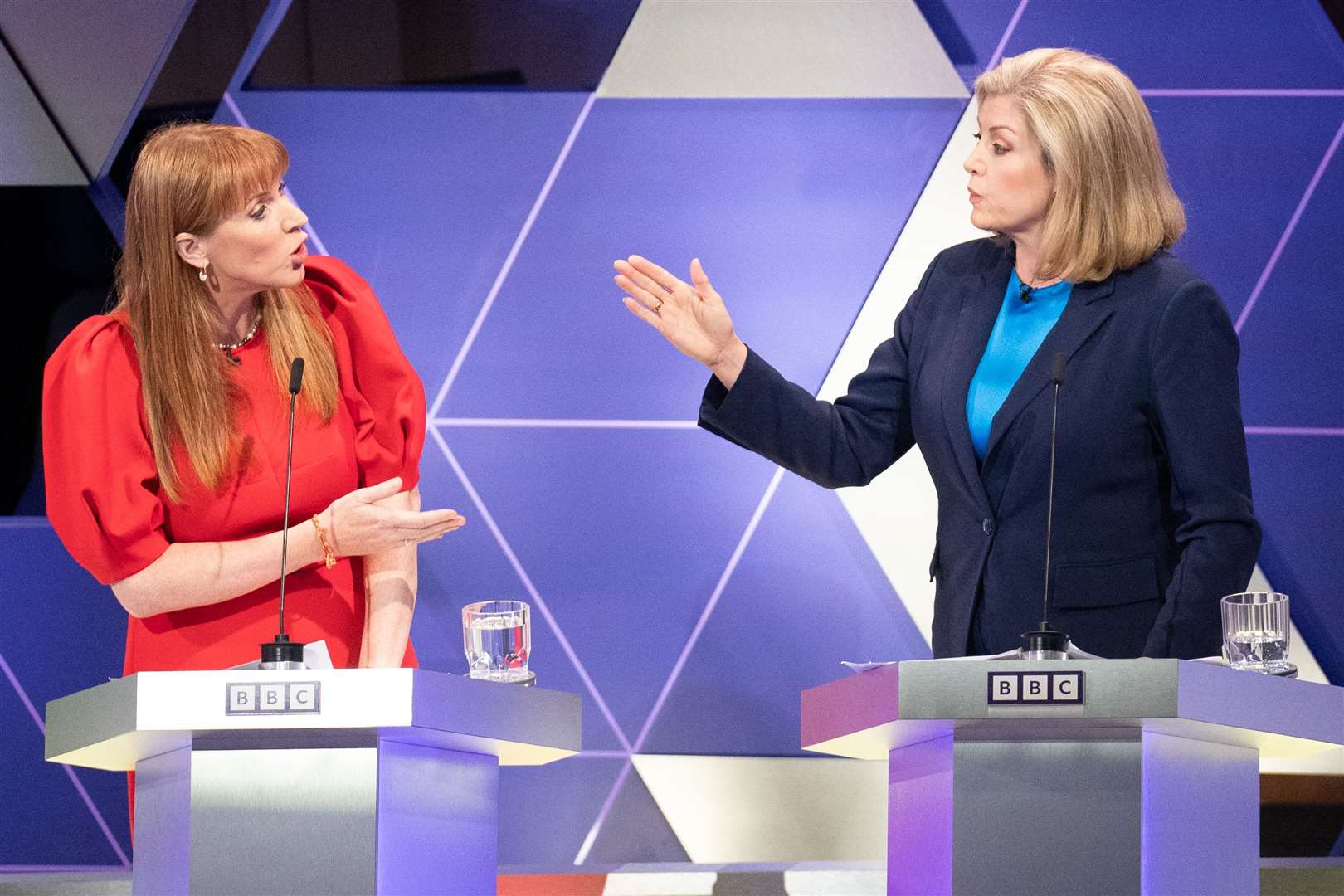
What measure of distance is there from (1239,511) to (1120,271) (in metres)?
0.45

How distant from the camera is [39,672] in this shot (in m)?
3.67

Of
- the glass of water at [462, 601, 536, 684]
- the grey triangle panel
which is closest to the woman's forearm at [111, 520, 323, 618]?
the glass of water at [462, 601, 536, 684]

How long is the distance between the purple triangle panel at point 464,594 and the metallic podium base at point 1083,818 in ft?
5.74

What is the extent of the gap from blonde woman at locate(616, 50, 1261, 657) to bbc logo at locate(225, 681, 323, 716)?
0.92 meters

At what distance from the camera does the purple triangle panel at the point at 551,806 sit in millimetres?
3652

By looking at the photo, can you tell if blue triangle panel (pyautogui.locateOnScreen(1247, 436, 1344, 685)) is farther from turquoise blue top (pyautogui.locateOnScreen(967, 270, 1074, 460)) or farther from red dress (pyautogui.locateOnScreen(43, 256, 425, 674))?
red dress (pyautogui.locateOnScreen(43, 256, 425, 674))

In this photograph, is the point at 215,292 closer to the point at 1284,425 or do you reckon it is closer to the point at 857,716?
the point at 857,716

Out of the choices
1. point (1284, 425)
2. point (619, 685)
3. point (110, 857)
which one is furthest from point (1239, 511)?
point (110, 857)

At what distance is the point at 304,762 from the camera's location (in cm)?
201

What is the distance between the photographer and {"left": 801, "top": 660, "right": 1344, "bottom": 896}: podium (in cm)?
188

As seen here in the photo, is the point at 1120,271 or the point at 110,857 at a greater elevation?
the point at 1120,271

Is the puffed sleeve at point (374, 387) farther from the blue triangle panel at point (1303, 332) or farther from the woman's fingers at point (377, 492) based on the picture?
the blue triangle panel at point (1303, 332)

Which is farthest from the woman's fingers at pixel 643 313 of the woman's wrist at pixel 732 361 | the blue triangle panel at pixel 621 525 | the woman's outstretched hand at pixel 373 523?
the blue triangle panel at pixel 621 525

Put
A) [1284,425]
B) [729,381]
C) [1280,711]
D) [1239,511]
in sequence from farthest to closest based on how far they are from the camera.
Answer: [1284,425]
[729,381]
[1239,511]
[1280,711]
